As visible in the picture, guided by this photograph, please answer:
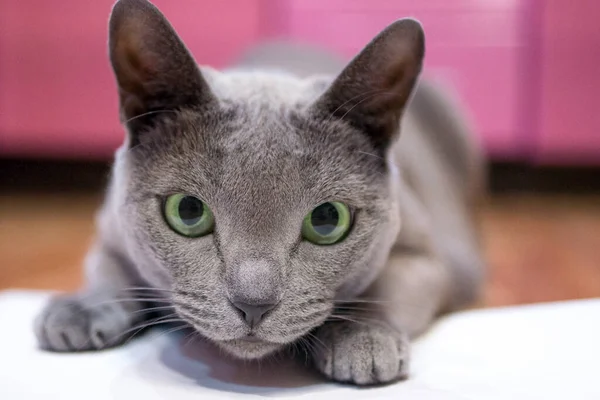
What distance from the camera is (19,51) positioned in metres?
2.77

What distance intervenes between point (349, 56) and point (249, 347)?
6.25ft

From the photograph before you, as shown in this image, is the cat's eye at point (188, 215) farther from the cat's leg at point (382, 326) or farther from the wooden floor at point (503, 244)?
the wooden floor at point (503, 244)

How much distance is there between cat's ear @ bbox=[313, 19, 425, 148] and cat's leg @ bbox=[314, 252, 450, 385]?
232mm

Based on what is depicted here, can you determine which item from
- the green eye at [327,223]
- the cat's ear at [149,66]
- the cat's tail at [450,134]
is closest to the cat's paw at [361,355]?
the green eye at [327,223]

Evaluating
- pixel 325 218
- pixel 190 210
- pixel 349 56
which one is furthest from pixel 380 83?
pixel 349 56

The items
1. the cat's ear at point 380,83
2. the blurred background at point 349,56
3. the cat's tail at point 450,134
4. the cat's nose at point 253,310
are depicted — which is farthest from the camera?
the blurred background at point 349,56

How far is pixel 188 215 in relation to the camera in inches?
35.9

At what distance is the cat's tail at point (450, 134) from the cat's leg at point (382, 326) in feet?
2.75

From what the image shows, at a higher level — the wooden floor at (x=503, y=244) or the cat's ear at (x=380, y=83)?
the cat's ear at (x=380, y=83)

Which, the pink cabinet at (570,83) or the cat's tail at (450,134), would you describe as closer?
the cat's tail at (450,134)

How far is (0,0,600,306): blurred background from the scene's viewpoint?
106 inches

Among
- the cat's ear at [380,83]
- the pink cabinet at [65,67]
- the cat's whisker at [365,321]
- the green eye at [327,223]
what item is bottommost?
the cat's whisker at [365,321]

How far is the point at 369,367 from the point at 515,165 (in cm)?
242

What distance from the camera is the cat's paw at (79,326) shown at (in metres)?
1.01
